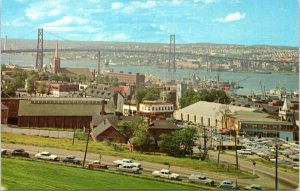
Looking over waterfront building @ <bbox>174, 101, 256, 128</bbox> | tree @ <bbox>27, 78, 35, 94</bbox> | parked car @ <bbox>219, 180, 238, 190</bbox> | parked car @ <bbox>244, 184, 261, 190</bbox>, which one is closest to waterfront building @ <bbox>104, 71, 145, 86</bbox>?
waterfront building @ <bbox>174, 101, 256, 128</bbox>

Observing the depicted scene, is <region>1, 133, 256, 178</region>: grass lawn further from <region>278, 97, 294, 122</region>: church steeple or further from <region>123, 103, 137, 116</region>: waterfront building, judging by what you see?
<region>278, 97, 294, 122</region>: church steeple

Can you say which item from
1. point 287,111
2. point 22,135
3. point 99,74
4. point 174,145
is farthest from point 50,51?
point 287,111

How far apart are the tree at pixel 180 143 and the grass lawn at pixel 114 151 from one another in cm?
7

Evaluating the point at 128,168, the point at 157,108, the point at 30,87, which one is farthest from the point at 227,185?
the point at 30,87

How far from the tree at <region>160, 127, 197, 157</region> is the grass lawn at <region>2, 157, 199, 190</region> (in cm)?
38

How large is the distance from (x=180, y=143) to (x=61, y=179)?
1.11 metres

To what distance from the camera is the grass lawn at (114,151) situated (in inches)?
167

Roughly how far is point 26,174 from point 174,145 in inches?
52.0

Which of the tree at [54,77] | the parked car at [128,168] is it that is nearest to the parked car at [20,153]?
the tree at [54,77]

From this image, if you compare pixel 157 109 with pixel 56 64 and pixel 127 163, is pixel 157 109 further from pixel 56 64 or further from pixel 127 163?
pixel 56 64

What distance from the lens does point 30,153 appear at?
4305mm

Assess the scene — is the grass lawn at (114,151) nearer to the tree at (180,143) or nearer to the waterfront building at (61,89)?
the tree at (180,143)

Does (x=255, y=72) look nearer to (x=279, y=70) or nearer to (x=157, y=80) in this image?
(x=279, y=70)

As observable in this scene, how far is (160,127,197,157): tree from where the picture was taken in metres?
4.40
